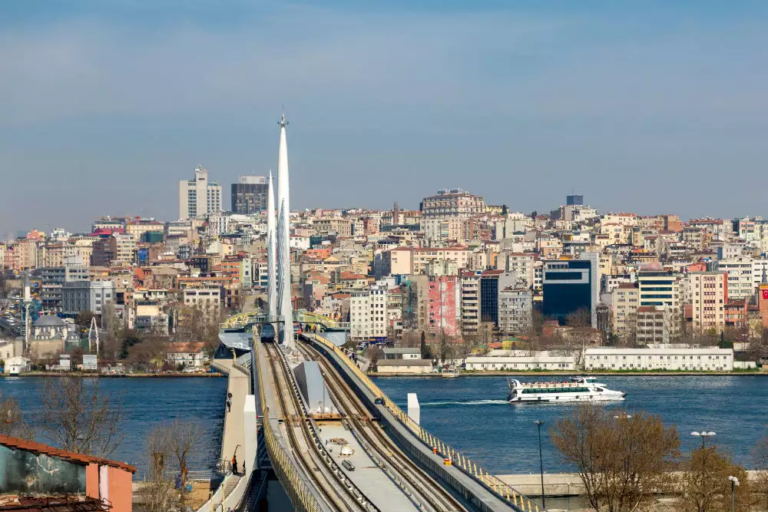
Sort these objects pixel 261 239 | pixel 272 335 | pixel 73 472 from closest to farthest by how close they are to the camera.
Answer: pixel 73 472, pixel 272 335, pixel 261 239

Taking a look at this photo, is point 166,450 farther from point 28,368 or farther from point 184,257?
point 184,257

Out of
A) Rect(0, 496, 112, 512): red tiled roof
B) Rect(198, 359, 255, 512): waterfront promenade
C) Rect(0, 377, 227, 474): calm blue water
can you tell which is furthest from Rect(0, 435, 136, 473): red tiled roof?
Rect(0, 377, 227, 474): calm blue water

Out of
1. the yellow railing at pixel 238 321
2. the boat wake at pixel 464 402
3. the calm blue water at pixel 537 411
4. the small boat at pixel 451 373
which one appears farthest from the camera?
the small boat at pixel 451 373

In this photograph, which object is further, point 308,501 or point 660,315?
point 660,315

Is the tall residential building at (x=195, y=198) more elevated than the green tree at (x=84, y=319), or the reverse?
the tall residential building at (x=195, y=198)

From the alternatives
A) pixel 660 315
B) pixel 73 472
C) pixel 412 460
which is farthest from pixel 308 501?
pixel 660 315

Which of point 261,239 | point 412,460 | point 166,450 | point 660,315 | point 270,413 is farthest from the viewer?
point 261,239

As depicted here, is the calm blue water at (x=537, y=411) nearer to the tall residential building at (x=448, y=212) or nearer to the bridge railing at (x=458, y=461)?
the bridge railing at (x=458, y=461)

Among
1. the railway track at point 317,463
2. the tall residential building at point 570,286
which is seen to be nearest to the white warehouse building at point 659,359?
the tall residential building at point 570,286
